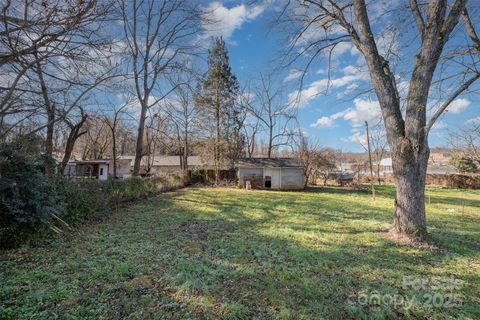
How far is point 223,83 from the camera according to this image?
22938mm

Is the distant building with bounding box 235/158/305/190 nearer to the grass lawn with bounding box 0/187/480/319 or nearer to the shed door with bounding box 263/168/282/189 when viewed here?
the shed door with bounding box 263/168/282/189

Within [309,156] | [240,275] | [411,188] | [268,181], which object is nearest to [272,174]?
[268,181]

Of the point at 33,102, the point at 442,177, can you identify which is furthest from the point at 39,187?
the point at 442,177

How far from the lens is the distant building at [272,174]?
1916cm

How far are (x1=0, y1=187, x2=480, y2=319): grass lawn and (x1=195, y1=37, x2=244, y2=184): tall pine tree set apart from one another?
15432 millimetres

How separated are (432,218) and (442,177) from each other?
2199cm

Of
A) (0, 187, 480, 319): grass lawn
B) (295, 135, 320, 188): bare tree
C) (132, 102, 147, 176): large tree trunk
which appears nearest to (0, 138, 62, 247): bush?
(0, 187, 480, 319): grass lawn

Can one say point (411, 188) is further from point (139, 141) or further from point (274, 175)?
point (274, 175)

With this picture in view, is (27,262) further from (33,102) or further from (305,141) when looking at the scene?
(305,141)

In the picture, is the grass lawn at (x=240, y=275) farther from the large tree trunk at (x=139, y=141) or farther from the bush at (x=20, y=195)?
the large tree trunk at (x=139, y=141)

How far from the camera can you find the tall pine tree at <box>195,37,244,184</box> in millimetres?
21894

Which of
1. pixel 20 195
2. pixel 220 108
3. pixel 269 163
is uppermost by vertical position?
pixel 220 108

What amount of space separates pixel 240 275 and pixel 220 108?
19880 mm

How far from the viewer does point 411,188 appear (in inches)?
203
